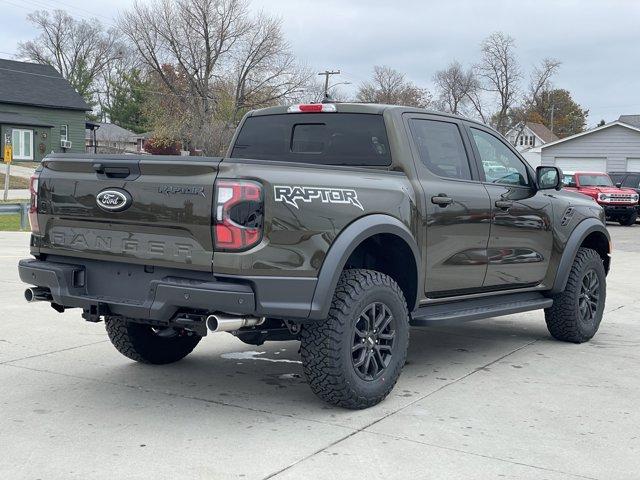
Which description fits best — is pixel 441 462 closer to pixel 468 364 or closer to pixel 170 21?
pixel 468 364

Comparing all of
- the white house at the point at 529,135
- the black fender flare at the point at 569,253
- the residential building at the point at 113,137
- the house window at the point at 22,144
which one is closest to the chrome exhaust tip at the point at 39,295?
the black fender flare at the point at 569,253


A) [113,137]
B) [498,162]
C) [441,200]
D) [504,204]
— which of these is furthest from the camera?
[113,137]

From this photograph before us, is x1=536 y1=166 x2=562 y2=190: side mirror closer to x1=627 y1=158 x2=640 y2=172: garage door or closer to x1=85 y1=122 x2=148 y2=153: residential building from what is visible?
x1=627 y1=158 x2=640 y2=172: garage door

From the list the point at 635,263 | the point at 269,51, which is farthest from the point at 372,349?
the point at 269,51

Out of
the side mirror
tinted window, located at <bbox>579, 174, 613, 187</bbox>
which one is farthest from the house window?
the side mirror

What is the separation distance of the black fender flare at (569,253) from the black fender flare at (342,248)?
2.22m

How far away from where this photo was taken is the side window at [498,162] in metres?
6.24

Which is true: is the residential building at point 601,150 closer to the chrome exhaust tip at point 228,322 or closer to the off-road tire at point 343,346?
the off-road tire at point 343,346

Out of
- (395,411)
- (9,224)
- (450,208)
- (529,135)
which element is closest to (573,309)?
(450,208)

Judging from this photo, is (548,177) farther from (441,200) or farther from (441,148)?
(441,200)

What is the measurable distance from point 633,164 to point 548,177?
35857 millimetres

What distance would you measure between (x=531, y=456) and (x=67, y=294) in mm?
2756

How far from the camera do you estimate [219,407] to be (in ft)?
16.1

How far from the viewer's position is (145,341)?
19.0ft
